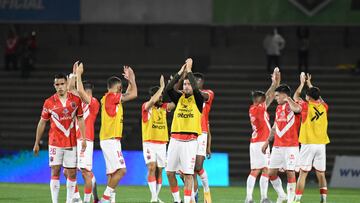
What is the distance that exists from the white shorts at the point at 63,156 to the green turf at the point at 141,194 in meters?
4.38

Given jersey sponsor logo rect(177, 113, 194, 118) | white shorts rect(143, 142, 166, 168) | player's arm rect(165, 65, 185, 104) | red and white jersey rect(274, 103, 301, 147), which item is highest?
player's arm rect(165, 65, 185, 104)

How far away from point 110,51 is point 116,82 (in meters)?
23.9

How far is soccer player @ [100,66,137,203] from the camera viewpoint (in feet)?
64.0

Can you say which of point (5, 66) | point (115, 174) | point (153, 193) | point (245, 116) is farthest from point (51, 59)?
point (115, 174)

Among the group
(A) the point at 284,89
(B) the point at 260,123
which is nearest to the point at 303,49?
(B) the point at 260,123

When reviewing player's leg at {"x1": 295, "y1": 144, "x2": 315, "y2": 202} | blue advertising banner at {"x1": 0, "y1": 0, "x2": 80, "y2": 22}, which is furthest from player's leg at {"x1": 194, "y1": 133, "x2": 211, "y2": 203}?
blue advertising banner at {"x1": 0, "y1": 0, "x2": 80, "y2": 22}

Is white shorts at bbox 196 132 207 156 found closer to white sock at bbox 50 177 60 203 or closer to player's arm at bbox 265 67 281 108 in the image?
player's arm at bbox 265 67 281 108

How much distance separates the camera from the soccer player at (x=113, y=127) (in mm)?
19500

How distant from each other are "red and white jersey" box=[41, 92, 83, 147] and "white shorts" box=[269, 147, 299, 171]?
5175 millimetres

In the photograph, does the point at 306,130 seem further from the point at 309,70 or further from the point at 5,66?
the point at 5,66

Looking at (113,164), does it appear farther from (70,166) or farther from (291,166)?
(291,166)

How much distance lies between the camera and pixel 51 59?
43.5m

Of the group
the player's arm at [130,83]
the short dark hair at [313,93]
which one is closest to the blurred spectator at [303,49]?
the short dark hair at [313,93]

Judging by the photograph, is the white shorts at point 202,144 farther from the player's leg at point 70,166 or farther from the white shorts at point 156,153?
the player's leg at point 70,166
